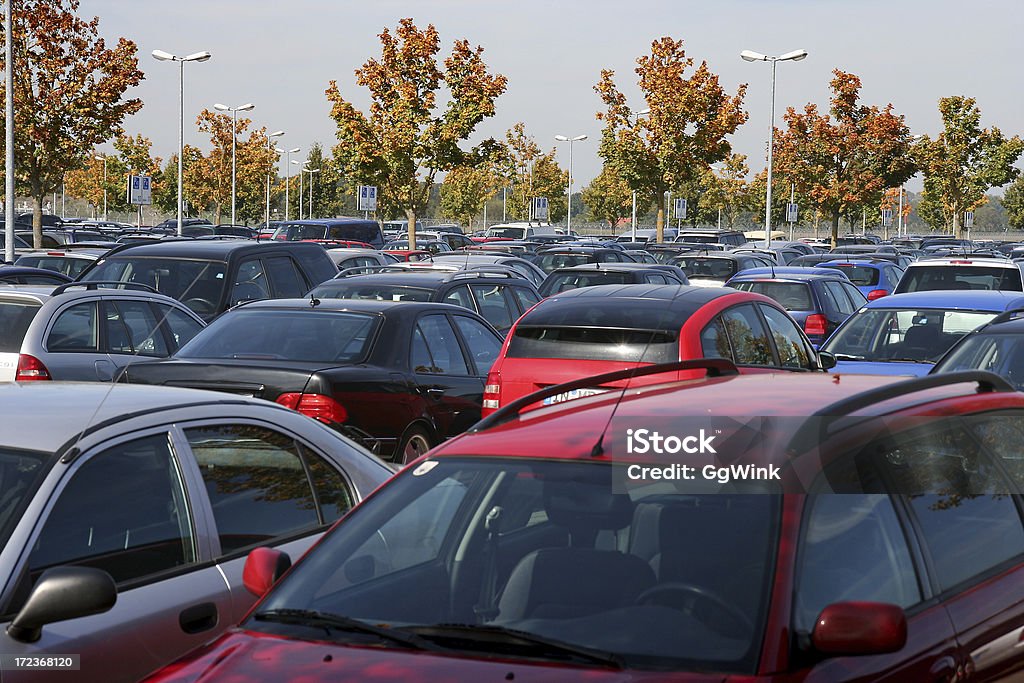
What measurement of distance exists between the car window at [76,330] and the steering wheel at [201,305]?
13.3 feet

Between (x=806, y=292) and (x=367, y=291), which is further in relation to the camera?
(x=806, y=292)

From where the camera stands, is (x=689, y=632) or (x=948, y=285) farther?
(x=948, y=285)

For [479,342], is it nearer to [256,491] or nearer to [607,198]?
[256,491]

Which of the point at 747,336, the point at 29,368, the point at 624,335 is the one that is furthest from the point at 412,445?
the point at 29,368

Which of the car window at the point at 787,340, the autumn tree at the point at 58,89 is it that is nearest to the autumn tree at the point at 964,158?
the autumn tree at the point at 58,89

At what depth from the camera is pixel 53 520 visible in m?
4.45

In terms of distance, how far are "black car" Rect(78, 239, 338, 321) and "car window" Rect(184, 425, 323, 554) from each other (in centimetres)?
1076

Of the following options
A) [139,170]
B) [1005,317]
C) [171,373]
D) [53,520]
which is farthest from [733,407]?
[139,170]

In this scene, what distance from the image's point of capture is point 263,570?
13.5 feet

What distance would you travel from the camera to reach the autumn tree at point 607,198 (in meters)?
91.4

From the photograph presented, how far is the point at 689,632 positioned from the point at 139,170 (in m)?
101

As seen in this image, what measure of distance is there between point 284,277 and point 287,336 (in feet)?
23.0

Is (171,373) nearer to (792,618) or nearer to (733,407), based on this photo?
(733,407)

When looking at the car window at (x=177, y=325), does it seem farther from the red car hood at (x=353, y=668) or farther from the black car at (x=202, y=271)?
the red car hood at (x=353, y=668)
